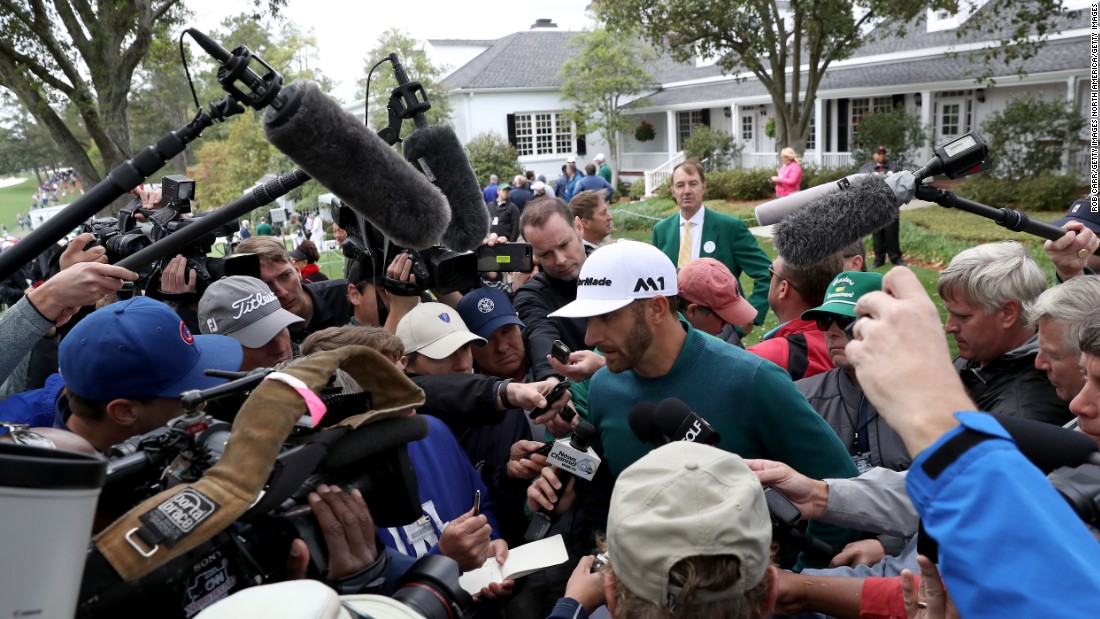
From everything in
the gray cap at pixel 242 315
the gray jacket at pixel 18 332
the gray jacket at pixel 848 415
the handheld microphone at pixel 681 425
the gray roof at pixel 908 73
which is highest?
the gray roof at pixel 908 73

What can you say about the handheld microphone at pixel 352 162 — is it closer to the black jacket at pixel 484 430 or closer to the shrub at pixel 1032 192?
the black jacket at pixel 484 430

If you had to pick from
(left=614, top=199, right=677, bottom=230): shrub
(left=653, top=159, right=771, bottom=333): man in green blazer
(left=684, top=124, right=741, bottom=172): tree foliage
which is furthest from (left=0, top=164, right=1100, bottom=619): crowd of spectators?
(left=684, top=124, right=741, bottom=172): tree foliage

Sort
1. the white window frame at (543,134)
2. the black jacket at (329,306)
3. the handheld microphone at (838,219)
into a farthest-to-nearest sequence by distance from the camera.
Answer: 1. the white window frame at (543,134)
2. the black jacket at (329,306)
3. the handheld microphone at (838,219)

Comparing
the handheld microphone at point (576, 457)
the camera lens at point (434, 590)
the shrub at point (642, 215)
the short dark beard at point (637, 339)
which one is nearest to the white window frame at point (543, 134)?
the shrub at point (642, 215)

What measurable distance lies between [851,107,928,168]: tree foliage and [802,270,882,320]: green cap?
23963 millimetres

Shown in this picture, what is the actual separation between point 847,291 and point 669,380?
1003 mm

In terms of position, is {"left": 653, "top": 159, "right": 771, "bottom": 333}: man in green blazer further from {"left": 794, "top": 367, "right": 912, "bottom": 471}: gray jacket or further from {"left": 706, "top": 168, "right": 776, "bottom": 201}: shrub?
{"left": 706, "top": 168, "right": 776, "bottom": 201}: shrub

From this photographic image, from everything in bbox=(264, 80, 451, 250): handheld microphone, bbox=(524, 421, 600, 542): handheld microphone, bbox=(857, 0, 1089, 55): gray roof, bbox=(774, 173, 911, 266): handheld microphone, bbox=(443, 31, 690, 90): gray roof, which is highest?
bbox=(443, 31, 690, 90): gray roof

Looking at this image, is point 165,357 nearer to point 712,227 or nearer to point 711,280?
point 711,280

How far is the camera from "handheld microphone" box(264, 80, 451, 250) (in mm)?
2176

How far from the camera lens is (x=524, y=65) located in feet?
146

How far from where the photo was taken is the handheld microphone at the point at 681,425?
224 centimetres

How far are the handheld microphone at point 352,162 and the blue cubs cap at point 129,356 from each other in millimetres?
778

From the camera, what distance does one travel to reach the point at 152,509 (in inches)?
53.3
